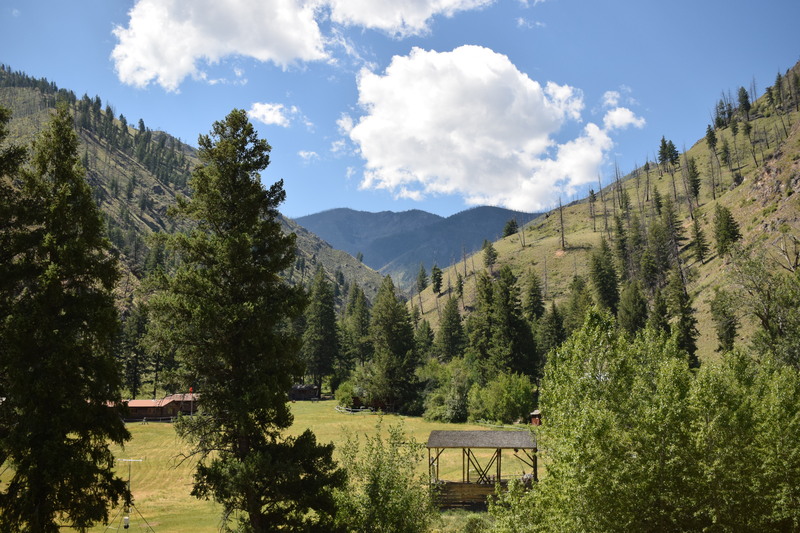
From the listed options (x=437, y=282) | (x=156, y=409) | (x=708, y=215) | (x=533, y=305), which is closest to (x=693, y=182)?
(x=708, y=215)

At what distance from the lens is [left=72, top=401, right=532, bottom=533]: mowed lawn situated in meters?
25.8

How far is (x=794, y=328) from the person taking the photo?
33.4 metres

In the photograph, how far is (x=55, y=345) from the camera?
12328 millimetres

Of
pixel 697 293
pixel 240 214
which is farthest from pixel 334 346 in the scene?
pixel 240 214

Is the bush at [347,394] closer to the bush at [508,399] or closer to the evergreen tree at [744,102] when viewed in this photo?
the bush at [508,399]

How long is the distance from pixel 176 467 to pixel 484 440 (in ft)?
54.1

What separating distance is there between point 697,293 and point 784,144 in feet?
115

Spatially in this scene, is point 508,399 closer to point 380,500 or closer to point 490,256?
point 380,500

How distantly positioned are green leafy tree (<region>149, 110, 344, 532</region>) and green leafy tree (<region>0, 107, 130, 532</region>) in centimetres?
204

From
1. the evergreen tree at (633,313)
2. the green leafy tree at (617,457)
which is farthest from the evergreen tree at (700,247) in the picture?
the green leafy tree at (617,457)

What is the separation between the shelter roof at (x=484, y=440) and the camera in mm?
27438

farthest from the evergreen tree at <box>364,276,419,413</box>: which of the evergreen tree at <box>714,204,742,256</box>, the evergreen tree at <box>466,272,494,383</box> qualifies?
the evergreen tree at <box>714,204,742,256</box>

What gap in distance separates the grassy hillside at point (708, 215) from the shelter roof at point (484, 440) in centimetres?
4647

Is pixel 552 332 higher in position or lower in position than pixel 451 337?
higher
